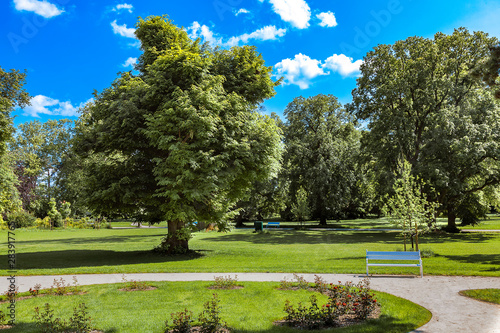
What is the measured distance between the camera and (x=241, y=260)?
16391 millimetres

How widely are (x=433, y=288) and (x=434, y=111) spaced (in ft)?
85.1

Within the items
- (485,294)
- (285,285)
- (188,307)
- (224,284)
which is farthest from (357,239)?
(188,307)

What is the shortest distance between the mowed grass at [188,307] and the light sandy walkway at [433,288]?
0.43 m

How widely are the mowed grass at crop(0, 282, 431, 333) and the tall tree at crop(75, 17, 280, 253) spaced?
20.1 feet

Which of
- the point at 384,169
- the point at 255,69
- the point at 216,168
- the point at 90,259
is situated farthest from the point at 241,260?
the point at 384,169

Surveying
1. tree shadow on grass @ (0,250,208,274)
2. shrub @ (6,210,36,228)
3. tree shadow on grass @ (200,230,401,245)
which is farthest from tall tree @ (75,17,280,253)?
shrub @ (6,210,36,228)

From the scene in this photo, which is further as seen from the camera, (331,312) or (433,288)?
(433,288)

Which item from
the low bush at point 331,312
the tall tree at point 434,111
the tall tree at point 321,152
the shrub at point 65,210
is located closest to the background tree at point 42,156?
the shrub at point 65,210

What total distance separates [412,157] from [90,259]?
1073 inches

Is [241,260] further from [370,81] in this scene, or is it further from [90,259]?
[370,81]

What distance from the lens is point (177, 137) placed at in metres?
17.0

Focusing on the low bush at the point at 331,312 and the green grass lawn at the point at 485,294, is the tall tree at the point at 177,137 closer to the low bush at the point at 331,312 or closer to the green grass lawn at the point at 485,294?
the low bush at the point at 331,312

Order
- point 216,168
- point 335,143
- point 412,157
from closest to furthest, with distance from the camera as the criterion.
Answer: point 216,168, point 412,157, point 335,143

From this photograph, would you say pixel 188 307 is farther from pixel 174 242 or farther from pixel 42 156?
pixel 42 156
